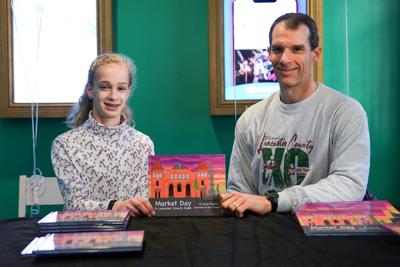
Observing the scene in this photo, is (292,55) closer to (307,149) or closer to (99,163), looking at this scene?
(307,149)

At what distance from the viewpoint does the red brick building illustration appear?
1201 millimetres

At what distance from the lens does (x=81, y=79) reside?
7.14 feet

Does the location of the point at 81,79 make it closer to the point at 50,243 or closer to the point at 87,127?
the point at 87,127

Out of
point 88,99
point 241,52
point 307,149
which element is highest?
point 241,52

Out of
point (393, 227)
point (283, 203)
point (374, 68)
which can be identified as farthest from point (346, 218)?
point (374, 68)

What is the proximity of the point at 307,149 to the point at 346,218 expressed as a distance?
21.7 inches

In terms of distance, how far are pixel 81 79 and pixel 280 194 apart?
1.30 metres

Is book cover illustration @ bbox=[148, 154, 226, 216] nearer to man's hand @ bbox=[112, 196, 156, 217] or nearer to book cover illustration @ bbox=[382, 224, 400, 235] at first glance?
man's hand @ bbox=[112, 196, 156, 217]

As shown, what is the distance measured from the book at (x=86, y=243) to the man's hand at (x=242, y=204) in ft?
0.98

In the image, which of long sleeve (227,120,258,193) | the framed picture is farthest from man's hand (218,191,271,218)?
the framed picture

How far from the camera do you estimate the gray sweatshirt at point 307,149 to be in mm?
1378

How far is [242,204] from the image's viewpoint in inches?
44.9

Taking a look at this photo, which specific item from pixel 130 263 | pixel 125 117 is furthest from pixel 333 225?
pixel 125 117

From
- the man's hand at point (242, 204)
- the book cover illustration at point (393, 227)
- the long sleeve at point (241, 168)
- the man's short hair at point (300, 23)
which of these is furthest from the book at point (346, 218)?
the man's short hair at point (300, 23)
